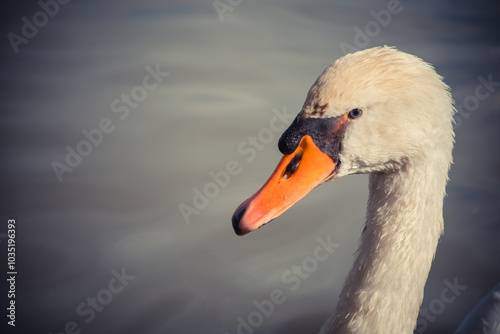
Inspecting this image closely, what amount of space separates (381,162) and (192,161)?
201 cm

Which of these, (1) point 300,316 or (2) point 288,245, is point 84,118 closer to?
(2) point 288,245

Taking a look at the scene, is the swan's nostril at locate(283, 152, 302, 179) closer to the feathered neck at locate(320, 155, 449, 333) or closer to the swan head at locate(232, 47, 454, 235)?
the swan head at locate(232, 47, 454, 235)

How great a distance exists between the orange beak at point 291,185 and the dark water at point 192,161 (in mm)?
1161

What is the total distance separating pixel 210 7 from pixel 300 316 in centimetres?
292

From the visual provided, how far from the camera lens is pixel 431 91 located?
1329mm

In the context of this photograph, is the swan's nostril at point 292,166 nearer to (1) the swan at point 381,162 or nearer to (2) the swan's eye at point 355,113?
(1) the swan at point 381,162

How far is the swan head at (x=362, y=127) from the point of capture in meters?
1.32

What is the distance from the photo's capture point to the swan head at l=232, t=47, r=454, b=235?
1321 mm

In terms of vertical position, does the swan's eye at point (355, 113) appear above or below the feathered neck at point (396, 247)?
above

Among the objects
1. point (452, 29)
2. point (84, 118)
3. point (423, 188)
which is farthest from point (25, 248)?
point (452, 29)

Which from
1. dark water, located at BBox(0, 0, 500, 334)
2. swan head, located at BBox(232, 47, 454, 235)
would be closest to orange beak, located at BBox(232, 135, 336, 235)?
swan head, located at BBox(232, 47, 454, 235)

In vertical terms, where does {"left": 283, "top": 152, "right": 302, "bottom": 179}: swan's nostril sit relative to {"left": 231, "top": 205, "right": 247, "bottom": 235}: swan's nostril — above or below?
above

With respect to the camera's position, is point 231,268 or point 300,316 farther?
point 231,268

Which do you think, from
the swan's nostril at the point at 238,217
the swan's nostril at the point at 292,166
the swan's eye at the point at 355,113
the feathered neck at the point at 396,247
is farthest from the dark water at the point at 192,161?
the swan's eye at the point at 355,113
